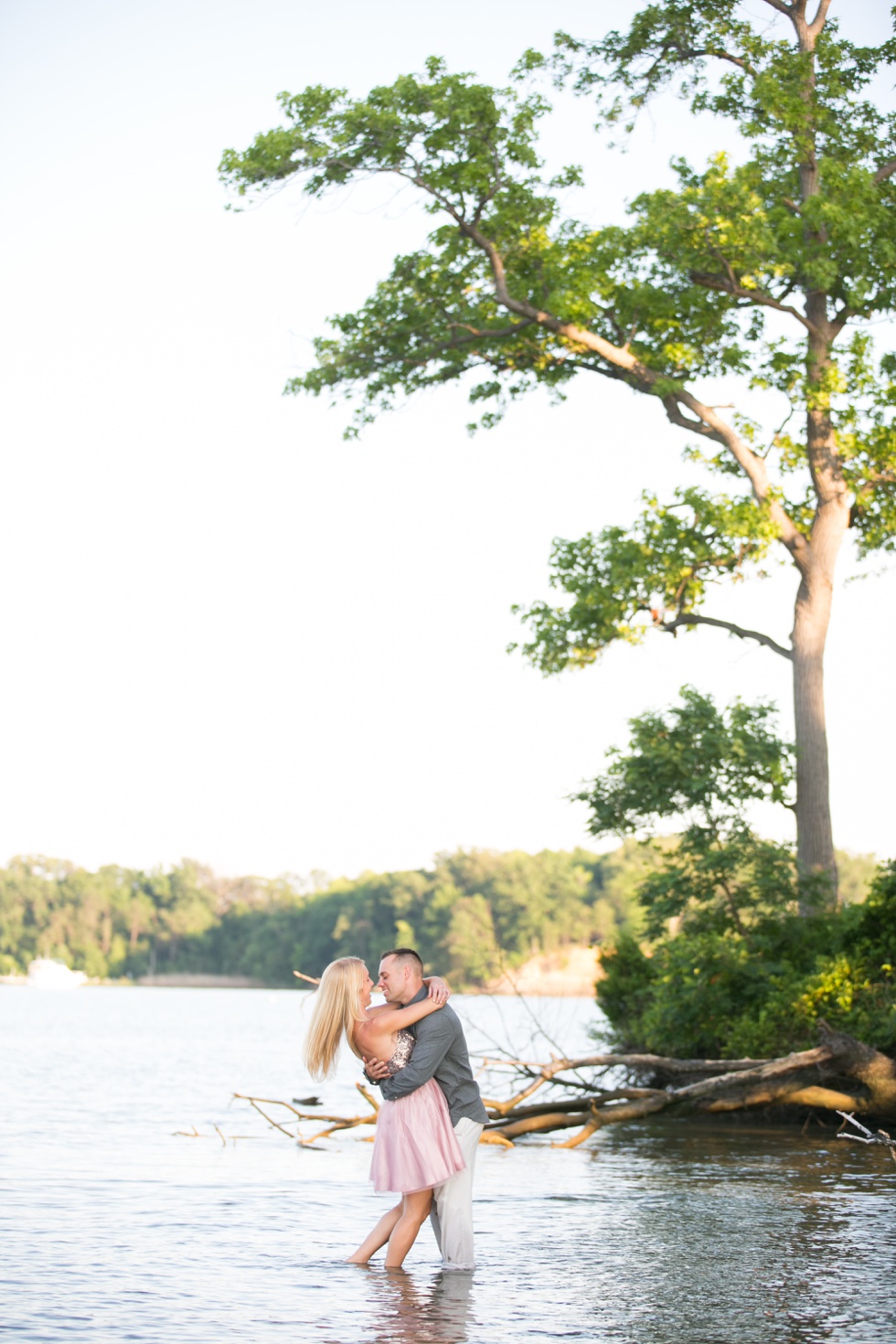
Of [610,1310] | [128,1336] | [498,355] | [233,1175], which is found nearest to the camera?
[128,1336]

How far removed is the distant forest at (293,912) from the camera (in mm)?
112938

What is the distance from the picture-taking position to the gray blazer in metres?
8.63

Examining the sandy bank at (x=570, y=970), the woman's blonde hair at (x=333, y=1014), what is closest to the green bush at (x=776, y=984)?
the woman's blonde hair at (x=333, y=1014)

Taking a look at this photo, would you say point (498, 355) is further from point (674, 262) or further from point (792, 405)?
point (792, 405)

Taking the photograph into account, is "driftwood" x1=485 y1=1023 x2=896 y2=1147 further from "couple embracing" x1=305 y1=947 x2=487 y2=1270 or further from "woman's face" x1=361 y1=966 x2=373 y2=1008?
"woman's face" x1=361 y1=966 x2=373 y2=1008

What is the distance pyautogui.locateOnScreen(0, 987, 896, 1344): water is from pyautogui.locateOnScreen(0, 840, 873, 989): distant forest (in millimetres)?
74085

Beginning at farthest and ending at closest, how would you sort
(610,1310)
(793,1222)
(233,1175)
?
(233,1175) → (793,1222) → (610,1310)

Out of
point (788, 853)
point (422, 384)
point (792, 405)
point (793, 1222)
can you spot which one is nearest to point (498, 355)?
point (422, 384)

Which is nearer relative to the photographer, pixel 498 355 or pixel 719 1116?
pixel 719 1116

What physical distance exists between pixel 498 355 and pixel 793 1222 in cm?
1736

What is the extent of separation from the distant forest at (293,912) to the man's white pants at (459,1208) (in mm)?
81460

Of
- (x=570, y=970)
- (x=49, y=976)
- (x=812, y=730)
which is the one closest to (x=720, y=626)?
(x=812, y=730)

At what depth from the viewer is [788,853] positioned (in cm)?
2070

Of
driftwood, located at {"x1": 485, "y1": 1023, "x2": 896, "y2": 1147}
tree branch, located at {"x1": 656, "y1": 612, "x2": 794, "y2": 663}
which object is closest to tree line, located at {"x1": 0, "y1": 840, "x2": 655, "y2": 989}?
tree branch, located at {"x1": 656, "y1": 612, "x2": 794, "y2": 663}
